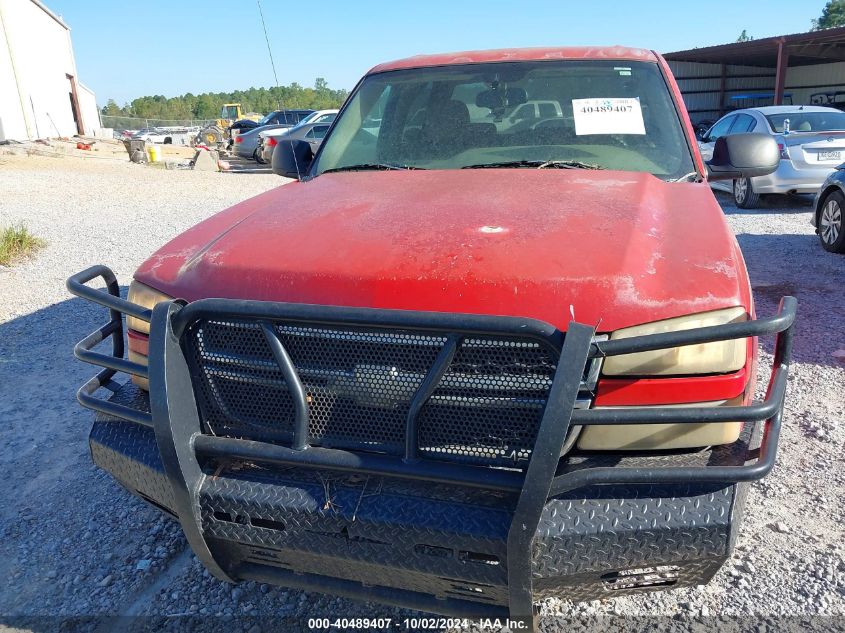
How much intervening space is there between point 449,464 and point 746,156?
8.19 feet

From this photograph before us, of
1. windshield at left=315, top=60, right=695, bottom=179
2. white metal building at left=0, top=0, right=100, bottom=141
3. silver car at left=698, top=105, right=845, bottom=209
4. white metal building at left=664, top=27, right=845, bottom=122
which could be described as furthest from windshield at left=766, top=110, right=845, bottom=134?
white metal building at left=0, top=0, right=100, bottom=141

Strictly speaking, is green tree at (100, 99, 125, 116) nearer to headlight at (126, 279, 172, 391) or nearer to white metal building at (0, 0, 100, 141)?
white metal building at (0, 0, 100, 141)

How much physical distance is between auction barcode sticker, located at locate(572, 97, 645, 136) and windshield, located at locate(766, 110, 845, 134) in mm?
8277

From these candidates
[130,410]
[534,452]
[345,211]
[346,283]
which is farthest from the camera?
[345,211]

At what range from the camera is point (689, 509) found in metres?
1.69

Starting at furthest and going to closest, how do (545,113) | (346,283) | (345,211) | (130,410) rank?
(545,113) → (345,211) → (130,410) → (346,283)

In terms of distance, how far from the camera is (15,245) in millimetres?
8148

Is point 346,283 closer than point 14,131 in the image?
Yes

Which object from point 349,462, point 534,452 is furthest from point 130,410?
point 534,452

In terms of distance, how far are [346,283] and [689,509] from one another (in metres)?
1.09

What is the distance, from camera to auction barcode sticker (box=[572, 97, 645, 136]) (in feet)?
10.2

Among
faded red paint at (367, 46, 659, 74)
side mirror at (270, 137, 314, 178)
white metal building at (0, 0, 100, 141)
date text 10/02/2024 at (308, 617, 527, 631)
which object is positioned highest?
white metal building at (0, 0, 100, 141)

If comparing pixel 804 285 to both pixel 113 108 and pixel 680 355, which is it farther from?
pixel 113 108

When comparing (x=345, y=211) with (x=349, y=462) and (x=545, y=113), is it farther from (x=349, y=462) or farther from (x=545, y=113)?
(x=545, y=113)
